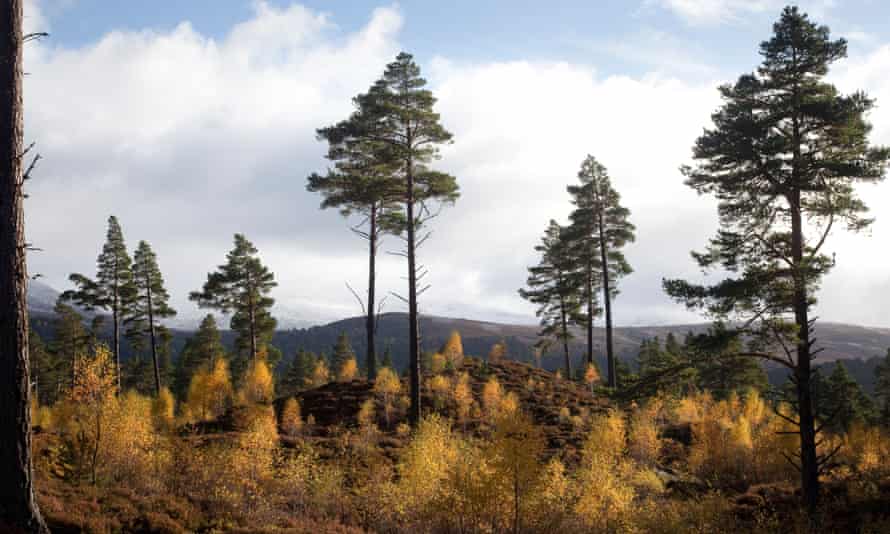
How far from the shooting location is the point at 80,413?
46.5 feet

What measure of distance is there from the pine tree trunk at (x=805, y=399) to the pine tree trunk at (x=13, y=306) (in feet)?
50.0

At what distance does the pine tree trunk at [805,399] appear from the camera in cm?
1202

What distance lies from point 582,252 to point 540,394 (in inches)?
351

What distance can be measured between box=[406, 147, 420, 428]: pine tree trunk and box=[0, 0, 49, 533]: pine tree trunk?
1070 cm

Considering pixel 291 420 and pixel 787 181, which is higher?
pixel 787 181

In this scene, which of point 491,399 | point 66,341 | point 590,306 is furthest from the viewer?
point 66,341

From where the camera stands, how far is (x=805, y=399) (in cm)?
1230

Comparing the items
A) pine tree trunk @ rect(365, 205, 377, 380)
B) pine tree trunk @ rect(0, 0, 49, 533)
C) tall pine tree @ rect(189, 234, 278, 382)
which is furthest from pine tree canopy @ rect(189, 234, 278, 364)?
pine tree trunk @ rect(0, 0, 49, 533)

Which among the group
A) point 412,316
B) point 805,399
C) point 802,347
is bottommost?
point 805,399

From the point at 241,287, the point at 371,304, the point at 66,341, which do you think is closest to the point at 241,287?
the point at 241,287

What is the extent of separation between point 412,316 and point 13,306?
11283mm

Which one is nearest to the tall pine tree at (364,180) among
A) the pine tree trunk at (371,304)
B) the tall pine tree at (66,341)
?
the pine tree trunk at (371,304)

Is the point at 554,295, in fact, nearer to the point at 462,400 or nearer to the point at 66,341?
the point at 462,400

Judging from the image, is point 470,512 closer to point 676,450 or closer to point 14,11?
point 14,11
